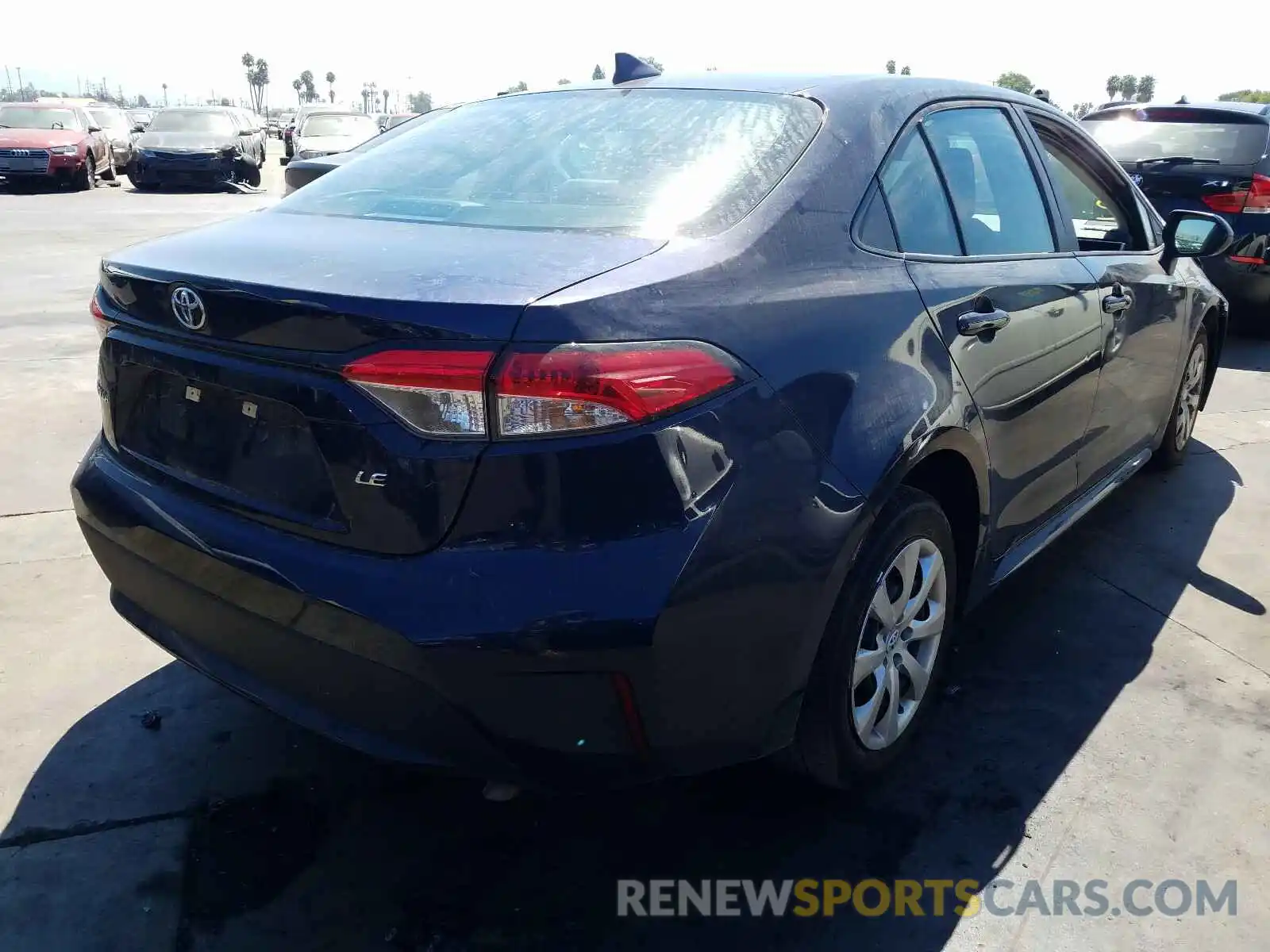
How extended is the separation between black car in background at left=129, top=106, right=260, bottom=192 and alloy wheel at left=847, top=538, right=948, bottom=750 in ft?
62.8

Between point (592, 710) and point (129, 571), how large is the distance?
3.70 ft

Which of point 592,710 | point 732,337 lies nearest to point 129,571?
point 592,710

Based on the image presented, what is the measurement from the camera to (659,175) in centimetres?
227

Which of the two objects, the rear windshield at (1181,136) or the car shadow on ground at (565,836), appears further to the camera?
the rear windshield at (1181,136)

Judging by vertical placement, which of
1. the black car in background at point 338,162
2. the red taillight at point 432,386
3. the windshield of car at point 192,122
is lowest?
the windshield of car at point 192,122

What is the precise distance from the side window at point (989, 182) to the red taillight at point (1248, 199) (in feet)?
17.1

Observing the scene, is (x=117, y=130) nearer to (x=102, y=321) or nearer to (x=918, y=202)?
(x=102, y=321)

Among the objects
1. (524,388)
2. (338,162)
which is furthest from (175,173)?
(524,388)

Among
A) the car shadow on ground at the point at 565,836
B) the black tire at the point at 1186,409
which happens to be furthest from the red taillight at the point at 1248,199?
the car shadow on ground at the point at 565,836

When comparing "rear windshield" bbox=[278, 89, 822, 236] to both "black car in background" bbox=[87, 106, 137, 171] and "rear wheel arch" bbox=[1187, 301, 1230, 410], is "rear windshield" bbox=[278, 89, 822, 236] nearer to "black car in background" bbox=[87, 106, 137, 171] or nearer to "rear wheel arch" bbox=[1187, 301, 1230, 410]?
"rear wheel arch" bbox=[1187, 301, 1230, 410]

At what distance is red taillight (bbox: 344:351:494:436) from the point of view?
1701mm

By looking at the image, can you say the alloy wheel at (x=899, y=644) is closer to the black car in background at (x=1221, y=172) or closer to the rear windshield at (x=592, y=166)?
the rear windshield at (x=592, y=166)

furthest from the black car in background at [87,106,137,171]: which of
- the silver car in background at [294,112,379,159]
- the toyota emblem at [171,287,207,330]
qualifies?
the toyota emblem at [171,287,207,330]

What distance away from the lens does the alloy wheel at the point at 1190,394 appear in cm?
455
